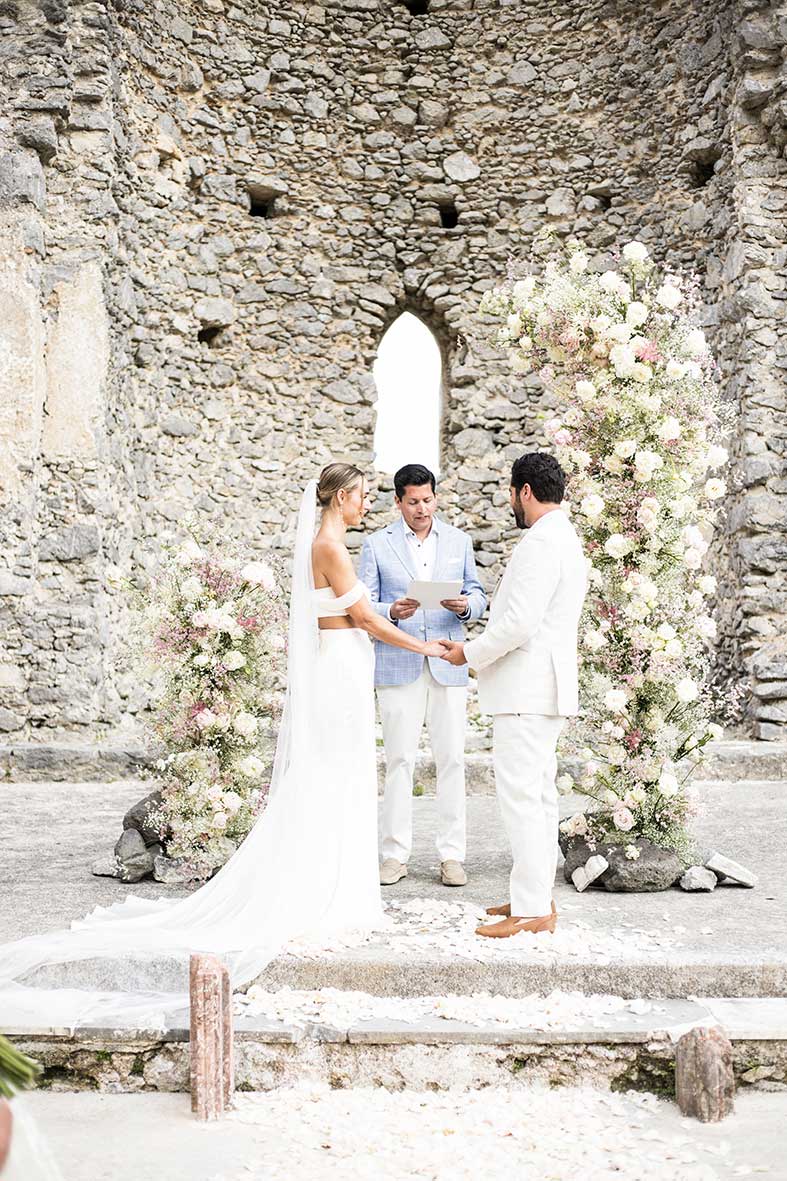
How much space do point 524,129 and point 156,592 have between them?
316 inches

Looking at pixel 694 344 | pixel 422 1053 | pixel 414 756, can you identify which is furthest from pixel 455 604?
pixel 422 1053

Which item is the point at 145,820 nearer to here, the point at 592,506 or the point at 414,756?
the point at 414,756

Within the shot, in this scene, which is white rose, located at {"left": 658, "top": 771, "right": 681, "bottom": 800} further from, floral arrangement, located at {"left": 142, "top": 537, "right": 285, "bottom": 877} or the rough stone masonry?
the rough stone masonry

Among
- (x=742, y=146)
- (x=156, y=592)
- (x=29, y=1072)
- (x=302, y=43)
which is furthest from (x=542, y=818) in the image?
(x=302, y=43)

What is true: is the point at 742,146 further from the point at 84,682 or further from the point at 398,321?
the point at 84,682

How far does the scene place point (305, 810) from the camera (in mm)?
4254

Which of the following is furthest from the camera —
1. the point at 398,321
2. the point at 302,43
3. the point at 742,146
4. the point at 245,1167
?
the point at 398,321

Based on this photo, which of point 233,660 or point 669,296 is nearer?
point 669,296

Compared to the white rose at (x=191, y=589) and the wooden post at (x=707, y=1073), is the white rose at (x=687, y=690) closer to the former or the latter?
the wooden post at (x=707, y=1073)

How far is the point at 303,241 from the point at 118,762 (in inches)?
223

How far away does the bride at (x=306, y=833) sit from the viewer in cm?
377

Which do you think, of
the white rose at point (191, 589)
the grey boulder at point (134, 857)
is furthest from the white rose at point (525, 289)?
the grey boulder at point (134, 857)

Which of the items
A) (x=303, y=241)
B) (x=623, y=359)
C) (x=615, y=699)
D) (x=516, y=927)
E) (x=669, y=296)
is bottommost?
(x=516, y=927)

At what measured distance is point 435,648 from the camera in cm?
452
